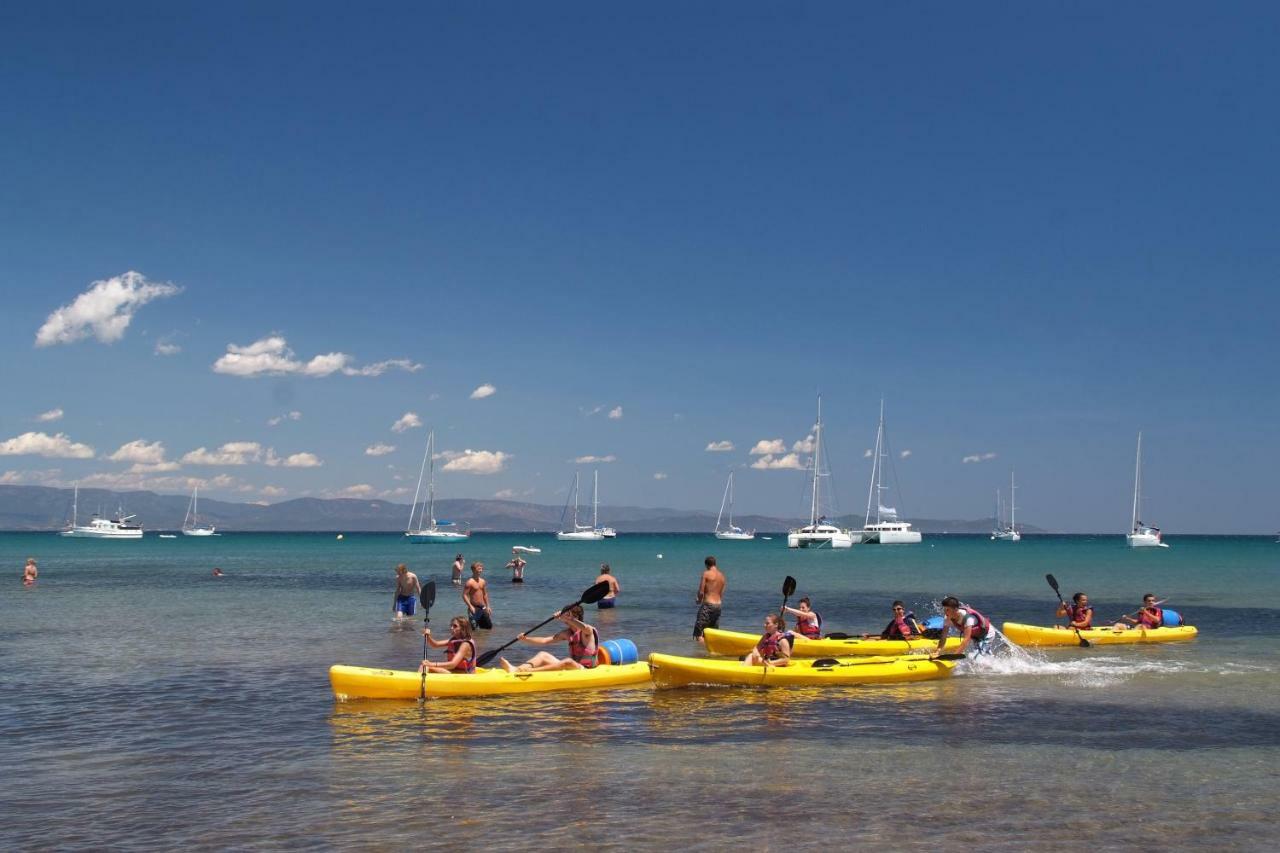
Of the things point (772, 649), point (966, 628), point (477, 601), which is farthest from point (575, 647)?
point (477, 601)

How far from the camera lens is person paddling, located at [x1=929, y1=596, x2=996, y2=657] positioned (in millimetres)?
19188

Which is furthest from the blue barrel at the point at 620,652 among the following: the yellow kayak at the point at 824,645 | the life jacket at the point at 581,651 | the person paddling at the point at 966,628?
the person paddling at the point at 966,628

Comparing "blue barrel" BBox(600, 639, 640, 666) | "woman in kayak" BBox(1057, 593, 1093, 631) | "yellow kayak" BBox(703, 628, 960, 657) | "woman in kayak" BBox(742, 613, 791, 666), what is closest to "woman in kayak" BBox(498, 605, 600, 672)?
"blue barrel" BBox(600, 639, 640, 666)

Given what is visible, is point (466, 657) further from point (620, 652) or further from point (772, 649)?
point (772, 649)

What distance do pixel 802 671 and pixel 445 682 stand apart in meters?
6.23

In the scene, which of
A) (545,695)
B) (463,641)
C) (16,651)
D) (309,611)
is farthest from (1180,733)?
(309,611)

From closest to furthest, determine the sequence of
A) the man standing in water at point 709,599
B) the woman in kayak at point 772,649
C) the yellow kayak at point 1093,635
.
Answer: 1. the woman in kayak at point 772,649
2. the man standing in water at point 709,599
3. the yellow kayak at point 1093,635

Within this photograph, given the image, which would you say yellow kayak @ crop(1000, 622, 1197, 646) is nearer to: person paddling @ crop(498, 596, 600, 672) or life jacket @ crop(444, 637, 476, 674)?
person paddling @ crop(498, 596, 600, 672)

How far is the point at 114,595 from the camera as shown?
1658 inches

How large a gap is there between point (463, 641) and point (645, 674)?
3.32 meters

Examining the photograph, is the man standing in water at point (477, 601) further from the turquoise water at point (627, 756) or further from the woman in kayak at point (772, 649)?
the woman in kayak at point (772, 649)

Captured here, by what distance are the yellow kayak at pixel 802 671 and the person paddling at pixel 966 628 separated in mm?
614

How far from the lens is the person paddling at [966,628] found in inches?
755

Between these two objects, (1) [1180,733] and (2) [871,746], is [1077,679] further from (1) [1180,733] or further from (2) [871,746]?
(2) [871,746]
